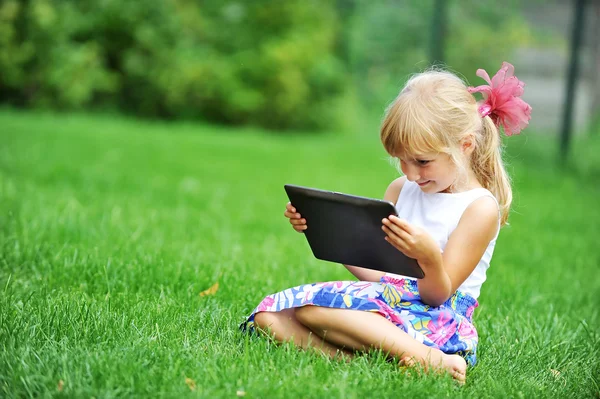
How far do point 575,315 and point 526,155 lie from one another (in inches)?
261

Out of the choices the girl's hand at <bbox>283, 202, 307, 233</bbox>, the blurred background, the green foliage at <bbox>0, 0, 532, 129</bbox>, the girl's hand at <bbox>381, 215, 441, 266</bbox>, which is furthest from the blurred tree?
the girl's hand at <bbox>381, 215, 441, 266</bbox>

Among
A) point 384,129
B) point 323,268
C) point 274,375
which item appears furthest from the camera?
point 323,268

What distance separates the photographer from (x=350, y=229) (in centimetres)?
244

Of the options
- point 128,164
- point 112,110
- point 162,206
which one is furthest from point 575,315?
point 112,110

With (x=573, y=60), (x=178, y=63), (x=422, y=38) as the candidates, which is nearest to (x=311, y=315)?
(x=573, y=60)

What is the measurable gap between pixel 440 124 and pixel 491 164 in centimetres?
31

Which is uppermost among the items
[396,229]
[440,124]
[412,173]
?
[440,124]

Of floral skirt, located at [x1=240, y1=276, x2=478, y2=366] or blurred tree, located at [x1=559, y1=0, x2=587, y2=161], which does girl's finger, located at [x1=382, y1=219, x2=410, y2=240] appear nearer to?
floral skirt, located at [x1=240, y1=276, x2=478, y2=366]

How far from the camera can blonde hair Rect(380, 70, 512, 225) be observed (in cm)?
244

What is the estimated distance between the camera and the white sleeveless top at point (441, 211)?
8.34 feet

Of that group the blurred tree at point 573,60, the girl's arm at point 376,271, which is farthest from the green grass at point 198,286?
the blurred tree at point 573,60

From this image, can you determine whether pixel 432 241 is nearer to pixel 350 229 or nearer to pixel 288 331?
pixel 350 229

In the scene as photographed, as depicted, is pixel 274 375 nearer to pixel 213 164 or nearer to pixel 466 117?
pixel 466 117

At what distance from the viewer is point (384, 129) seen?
2512mm
